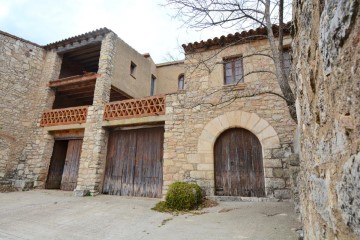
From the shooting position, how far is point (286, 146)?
18.6 ft

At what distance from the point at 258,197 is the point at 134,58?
345 inches

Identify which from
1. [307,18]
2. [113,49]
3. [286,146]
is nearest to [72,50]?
[113,49]

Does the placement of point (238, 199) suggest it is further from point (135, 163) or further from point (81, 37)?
point (81, 37)

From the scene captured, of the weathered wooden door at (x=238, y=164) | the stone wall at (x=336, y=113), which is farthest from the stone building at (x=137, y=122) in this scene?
the stone wall at (x=336, y=113)

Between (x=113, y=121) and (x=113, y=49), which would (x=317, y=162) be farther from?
(x=113, y=49)

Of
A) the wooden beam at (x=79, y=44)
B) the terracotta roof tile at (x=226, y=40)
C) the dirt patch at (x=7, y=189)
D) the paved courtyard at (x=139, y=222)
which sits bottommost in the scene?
the paved courtyard at (x=139, y=222)

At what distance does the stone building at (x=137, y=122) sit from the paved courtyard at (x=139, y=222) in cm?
131

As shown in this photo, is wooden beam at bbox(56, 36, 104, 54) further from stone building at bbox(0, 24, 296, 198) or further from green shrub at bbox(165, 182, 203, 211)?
green shrub at bbox(165, 182, 203, 211)

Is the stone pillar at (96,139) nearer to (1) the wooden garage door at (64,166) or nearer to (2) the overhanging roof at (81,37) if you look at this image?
(2) the overhanging roof at (81,37)

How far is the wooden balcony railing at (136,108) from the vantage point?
24.5 ft

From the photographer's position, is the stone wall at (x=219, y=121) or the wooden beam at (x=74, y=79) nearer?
the stone wall at (x=219, y=121)

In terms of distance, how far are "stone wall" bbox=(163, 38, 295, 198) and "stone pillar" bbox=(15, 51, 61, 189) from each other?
569 centimetres

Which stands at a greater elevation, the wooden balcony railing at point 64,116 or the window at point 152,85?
the window at point 152,85

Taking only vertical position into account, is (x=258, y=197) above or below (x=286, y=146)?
below
